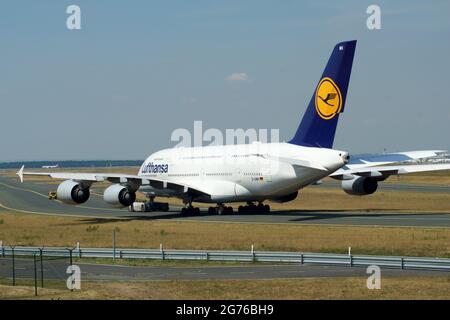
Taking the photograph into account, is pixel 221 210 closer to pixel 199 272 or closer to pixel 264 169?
pixel 264 169

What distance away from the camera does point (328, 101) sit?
5962 cm

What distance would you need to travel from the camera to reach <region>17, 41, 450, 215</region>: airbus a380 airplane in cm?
5925

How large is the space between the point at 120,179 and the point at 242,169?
975 centimetres

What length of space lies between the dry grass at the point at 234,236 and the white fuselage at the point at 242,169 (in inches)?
211

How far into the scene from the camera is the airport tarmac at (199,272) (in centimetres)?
3562

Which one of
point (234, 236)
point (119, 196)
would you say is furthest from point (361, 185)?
point (234, 236)

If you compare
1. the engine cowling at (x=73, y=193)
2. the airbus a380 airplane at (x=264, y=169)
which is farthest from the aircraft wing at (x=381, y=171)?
the engine cowling at (x=73, y=193)

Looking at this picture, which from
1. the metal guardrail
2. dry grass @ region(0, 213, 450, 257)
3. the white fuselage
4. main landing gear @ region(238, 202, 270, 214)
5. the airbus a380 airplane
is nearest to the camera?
the metal guardrail

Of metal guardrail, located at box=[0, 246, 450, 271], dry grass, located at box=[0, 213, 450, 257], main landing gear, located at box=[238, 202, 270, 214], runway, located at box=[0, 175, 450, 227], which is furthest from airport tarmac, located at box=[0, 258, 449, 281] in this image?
main landing gear, located at box=[238, 202, 270, 214]

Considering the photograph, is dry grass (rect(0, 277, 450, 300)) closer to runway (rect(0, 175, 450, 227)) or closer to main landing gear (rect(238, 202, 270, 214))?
runway (rect(0, 175, 450, 227))

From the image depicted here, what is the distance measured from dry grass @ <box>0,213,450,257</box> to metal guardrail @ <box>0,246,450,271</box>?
15.1ft

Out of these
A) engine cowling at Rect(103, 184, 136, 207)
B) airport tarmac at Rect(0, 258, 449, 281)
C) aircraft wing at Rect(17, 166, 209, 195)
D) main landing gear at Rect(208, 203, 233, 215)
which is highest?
aircraft wing at Rect(17, 166, 209, 195)

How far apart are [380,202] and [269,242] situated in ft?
130
